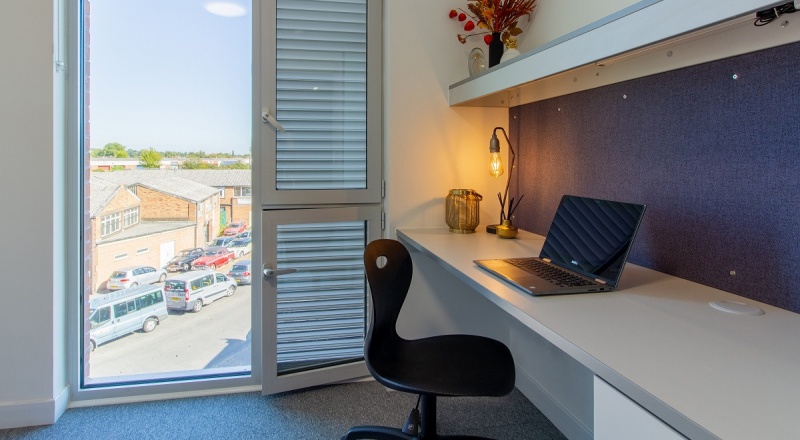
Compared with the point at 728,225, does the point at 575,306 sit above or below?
below

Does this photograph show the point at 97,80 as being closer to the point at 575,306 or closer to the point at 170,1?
the point at 170,1

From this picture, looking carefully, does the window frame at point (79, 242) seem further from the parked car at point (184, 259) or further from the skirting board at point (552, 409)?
the skirting board at point (552, 409)

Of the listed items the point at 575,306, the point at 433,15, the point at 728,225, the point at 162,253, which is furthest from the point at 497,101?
the point at 162,253

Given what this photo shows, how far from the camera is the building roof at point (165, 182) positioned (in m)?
2.31

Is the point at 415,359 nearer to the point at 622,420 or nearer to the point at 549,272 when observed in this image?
the point at 549,272

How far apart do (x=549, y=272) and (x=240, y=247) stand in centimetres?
168

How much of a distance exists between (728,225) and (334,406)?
178 centimetres

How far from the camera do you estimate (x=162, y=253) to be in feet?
7.89

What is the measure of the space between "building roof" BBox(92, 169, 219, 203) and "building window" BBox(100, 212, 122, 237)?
0.56 feet

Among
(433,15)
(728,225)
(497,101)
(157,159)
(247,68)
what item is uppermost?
(433,15)

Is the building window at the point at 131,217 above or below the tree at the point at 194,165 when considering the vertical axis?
below

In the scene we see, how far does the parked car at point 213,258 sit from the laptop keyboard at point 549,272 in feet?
5.15

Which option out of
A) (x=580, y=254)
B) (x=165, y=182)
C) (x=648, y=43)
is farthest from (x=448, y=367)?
(x=165, y=182)

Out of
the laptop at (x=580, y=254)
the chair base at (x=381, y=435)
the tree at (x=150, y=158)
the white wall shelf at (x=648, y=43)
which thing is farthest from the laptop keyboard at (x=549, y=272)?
the tree at (x=150, y=158)
